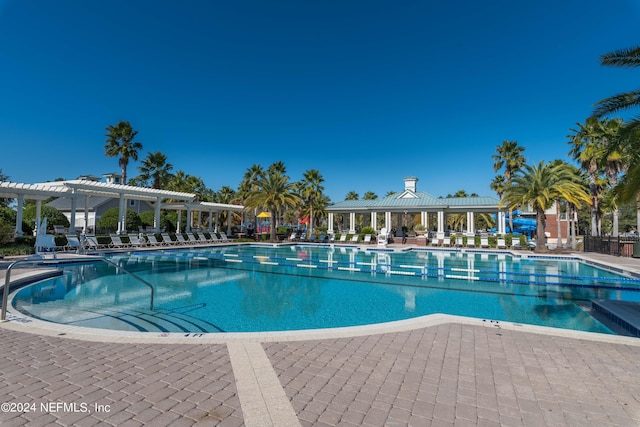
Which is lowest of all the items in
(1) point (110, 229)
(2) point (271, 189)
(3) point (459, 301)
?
(3) point (459, 301)

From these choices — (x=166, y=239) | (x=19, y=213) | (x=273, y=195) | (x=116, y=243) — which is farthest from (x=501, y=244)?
(x=19, y=213)

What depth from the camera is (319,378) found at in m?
3.53

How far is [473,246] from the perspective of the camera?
26203mm

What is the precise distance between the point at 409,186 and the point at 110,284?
101 feet

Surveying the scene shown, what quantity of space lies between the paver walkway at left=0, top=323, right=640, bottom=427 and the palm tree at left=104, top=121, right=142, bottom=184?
29982mm

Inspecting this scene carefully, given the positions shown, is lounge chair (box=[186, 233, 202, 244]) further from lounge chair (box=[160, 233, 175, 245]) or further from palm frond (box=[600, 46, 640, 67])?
palm frond (box=[600, 46, 640, 67])

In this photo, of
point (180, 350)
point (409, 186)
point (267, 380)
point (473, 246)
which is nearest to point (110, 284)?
point (180, 350)

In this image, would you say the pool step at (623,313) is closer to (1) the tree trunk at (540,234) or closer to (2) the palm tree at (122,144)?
(1) the tree trunk at (540,234)

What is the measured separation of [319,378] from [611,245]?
23411mm

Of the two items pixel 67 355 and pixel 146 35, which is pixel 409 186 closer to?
pixel 146 35

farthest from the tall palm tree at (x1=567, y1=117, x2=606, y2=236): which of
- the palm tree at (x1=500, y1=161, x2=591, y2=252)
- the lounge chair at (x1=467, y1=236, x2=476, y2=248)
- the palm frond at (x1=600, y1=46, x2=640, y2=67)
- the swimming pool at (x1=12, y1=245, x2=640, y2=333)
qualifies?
the palm frond at (x1=600, y1=46, x2=640, y2=67)

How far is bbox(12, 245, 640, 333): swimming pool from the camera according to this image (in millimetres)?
7348

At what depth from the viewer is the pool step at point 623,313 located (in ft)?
19.2

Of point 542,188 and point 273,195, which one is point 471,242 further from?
point 273,195
